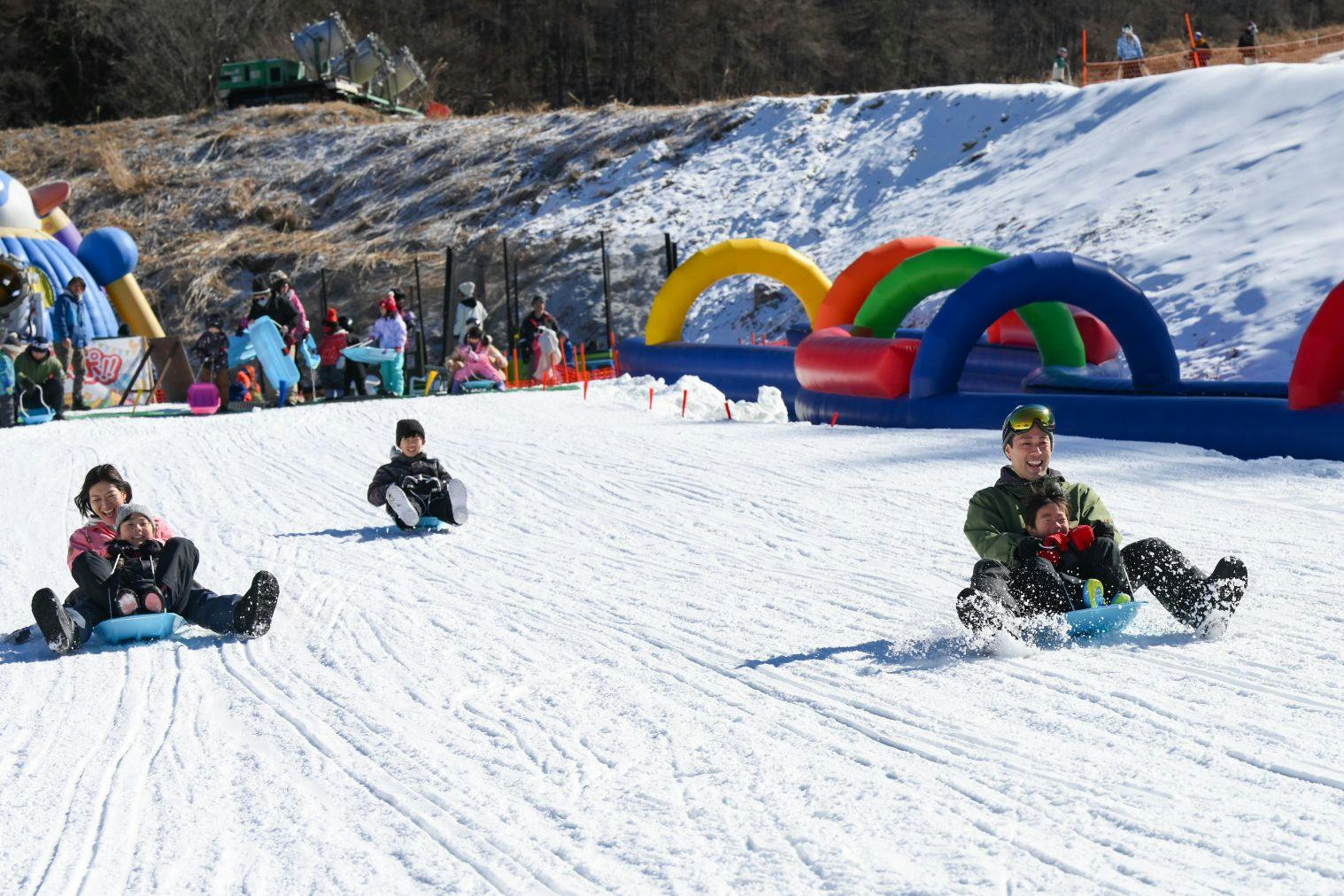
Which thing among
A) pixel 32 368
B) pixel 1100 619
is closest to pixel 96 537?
pixel 1100 619

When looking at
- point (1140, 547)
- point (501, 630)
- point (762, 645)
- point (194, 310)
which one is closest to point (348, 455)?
point (501, 630)

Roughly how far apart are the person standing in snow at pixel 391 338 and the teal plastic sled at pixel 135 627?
1256 centimetres

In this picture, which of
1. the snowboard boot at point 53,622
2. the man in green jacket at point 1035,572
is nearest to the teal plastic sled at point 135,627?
the snowboard boot at point 53,622

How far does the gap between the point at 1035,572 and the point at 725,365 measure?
12.3 meters

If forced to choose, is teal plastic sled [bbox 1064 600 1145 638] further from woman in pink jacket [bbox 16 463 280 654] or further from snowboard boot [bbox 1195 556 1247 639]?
woman in pink jacket [bbox 16 463 280 654]

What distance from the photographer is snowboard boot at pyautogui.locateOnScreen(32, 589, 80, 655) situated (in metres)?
5.46

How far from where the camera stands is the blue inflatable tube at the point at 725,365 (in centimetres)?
1593

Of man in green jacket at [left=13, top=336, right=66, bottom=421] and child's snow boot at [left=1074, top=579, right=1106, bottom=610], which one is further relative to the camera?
man in green jacket at [left=13, top=336, right=66, bottom=421]

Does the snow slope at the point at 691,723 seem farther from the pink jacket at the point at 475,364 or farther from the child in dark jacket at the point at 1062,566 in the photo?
the pink jacket at the point at 475,364

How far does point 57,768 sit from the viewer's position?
421 centimetres

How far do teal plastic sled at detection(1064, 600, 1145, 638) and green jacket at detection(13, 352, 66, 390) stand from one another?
13983 mm

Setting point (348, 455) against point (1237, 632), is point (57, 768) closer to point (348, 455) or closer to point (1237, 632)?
point (1237, 632)

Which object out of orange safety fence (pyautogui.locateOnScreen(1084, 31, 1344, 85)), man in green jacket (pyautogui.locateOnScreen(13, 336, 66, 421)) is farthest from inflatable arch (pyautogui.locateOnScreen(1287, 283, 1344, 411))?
orange safety fence (pyautogui.locateOnScreen(1084, 31, 1344, 85))

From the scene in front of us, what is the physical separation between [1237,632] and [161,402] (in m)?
17.1
